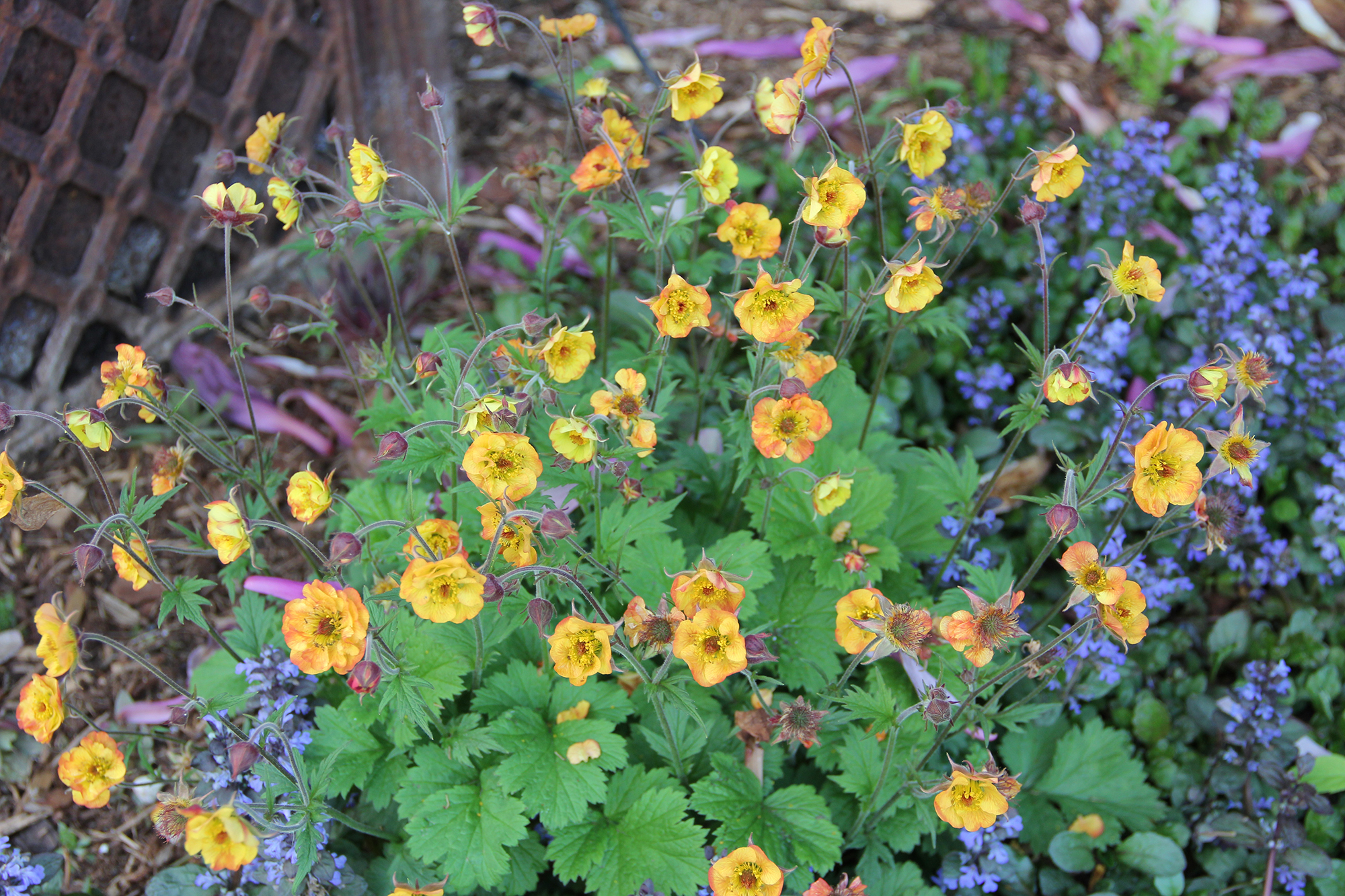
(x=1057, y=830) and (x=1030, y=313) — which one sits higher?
(x=1030, y=313)

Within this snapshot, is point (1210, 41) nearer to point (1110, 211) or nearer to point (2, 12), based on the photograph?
point (1110, 211)

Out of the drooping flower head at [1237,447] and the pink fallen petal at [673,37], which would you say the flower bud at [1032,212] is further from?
the pink fallen petal at [673,37]

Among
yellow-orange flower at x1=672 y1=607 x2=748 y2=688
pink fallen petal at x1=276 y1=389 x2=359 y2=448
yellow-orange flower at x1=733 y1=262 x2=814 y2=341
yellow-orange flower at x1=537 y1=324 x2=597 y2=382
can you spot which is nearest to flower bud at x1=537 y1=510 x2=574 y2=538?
yellow-orange flower at x1=672 y1=607 x2=748 y2=688

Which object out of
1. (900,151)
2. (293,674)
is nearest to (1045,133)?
(900,151)

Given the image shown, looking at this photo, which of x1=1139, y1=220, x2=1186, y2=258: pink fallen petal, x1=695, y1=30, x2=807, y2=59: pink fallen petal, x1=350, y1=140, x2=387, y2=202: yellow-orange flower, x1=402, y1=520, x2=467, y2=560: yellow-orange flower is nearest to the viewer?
x1=402, y1=520, x2=467, y2=560: yellow-orange flower

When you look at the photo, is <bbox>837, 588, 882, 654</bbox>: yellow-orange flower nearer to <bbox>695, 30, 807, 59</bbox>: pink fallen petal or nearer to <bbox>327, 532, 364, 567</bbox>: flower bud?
<bbox>327, 532, 364, 567</bbox>: flower bud

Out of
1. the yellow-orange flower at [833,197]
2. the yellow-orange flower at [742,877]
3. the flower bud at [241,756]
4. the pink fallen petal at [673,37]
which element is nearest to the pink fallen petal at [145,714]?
the flower bud at [241,756]
